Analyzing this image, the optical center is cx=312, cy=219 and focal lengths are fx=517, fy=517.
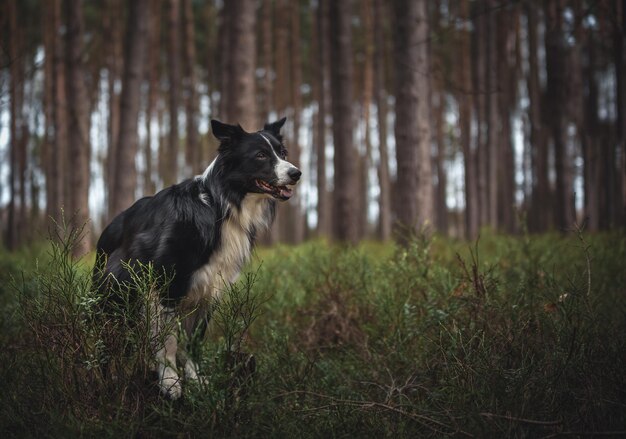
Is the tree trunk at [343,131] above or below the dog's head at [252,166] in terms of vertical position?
above

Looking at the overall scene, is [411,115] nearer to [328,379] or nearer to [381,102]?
[328,379]

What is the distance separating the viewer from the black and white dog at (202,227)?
3303mm

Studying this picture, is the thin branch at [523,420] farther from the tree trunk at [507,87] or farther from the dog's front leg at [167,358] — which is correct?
the tree trunk at [507,87]

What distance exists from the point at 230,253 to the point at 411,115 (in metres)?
4.82

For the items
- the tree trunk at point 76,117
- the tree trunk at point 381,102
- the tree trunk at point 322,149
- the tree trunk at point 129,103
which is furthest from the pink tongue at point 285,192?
the tree trunk at point 322,149

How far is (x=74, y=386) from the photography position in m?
2.77

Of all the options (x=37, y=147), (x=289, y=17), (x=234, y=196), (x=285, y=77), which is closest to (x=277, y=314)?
(x=234, y=196)

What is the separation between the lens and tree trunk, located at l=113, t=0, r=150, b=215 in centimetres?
1027

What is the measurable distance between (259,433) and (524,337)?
5.75ft

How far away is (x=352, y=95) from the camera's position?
1213 cm

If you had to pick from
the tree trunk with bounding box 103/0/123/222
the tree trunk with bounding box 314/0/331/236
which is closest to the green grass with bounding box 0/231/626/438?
the tree trunk with bounding box 314/0/331/236

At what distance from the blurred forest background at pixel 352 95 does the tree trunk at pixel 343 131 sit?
0.03m

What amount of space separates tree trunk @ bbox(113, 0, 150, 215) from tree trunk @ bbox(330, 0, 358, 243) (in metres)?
4.13

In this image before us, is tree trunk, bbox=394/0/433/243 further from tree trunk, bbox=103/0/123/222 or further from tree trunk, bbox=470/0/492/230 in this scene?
tree trunk, bbox=103/0/123/222
